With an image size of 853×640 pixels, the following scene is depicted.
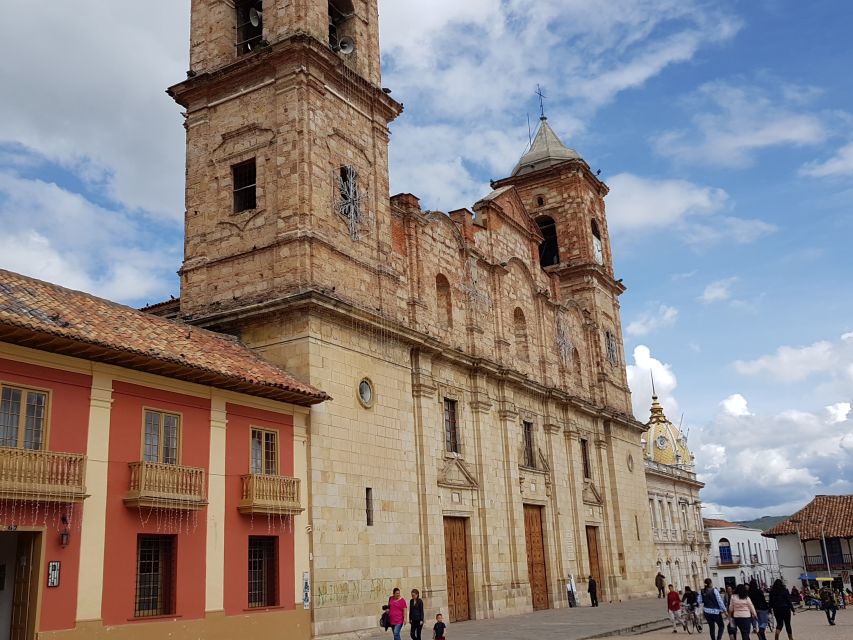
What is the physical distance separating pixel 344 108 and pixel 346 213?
333 cm

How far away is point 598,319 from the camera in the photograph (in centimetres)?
4116

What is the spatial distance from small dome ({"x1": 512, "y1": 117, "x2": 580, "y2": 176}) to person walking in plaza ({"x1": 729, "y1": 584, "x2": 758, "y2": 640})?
2879cm

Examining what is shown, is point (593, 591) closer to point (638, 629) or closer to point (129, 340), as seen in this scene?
point (638, 629)

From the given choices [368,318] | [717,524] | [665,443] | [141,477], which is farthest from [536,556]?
[717,524]

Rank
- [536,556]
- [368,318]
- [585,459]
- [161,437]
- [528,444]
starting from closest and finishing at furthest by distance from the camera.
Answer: [161,437], [368,318], [536,556], [528,444], [585,459]

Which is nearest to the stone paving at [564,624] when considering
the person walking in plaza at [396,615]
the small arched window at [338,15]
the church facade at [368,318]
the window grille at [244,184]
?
the church facade at [368,318]

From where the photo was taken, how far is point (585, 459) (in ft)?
124

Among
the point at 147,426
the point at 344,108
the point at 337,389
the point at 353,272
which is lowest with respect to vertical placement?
the point at 147,426

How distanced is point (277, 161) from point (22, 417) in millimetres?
11043

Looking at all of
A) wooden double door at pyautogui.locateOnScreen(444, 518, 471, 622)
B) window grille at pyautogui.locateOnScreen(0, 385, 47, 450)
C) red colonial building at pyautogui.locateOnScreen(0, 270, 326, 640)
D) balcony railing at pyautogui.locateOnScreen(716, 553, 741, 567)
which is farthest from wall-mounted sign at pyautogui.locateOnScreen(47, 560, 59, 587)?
balcony railing at pyautogui.locateOnScreen(716, 553, 741, 567)

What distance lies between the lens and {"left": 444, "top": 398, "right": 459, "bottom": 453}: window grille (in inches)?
1078

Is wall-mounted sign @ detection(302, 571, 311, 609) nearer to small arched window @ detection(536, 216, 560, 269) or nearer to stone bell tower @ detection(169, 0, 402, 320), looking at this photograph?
stone bell tower @ detection(169, 0, 402, 320)

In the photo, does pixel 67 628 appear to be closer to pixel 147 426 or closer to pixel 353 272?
pixel 147 426

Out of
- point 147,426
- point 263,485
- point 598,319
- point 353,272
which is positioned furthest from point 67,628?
point 598,319
